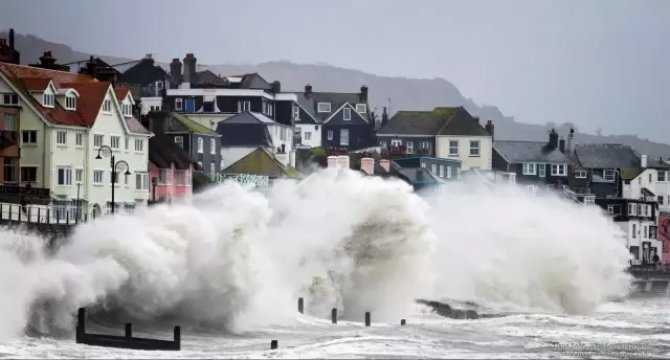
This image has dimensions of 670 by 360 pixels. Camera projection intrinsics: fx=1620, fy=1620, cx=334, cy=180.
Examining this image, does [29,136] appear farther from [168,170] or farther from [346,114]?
[346,114]

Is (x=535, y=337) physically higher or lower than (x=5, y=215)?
lower

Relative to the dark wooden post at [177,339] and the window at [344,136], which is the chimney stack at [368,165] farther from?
the dark wooden post at [177,339]

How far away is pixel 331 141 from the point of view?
152875mm

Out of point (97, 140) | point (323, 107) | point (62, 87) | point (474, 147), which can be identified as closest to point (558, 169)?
point (474, 147)

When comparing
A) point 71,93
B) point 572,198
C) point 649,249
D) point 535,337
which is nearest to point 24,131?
point 71,93

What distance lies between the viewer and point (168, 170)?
3851 inches

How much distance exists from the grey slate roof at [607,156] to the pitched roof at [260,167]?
48295mm

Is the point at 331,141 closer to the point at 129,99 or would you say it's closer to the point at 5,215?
the point at 129,99

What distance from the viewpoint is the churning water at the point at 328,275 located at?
51156 mm

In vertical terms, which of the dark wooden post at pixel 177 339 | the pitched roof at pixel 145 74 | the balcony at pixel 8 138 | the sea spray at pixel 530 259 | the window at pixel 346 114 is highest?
the pitched roof at pixel 145 74

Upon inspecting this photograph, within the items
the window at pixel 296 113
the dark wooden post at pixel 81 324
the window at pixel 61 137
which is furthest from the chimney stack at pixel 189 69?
the dark wooden post at pixel 81 324

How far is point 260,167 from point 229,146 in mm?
12485

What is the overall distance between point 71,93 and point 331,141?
227 ft

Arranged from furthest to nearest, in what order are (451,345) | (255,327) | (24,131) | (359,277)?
(24,131) < (359,277) < (255,327) < (451,345)
